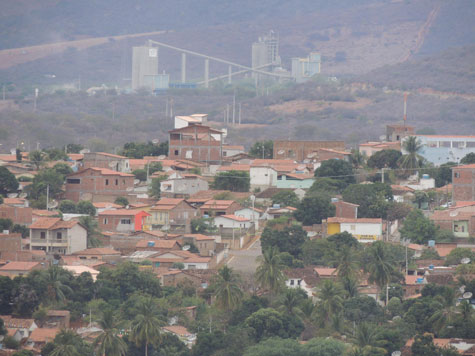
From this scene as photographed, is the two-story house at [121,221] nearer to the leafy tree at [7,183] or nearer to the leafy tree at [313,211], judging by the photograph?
the leafy tree at [313,211]

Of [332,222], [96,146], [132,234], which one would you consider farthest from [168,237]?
[96,146]

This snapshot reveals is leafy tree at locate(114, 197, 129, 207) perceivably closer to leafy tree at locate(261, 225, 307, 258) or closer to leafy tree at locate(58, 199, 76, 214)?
leafy tree at locate(58, 199, 76, 214)

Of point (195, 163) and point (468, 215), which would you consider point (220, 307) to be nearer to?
point (468, 215)

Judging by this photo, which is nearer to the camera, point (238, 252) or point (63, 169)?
point (238, 252)

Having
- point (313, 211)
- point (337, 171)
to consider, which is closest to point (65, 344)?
point (313, 211)

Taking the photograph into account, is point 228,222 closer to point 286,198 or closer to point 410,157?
point 286,198

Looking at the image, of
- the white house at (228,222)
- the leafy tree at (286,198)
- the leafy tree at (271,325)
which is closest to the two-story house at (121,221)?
the white house at (228,222)
